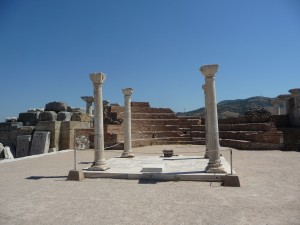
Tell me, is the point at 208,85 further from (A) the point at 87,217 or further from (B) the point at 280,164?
(A) the point at 87,217

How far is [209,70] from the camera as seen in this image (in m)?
10.2

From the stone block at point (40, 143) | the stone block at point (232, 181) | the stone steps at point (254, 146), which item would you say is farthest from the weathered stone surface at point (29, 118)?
the stone block at point (232, 181)

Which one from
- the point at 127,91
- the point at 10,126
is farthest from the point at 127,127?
the point at 10,126

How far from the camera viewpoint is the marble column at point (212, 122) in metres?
9.70

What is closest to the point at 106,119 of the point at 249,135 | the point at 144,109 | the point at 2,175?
the point at 144,109

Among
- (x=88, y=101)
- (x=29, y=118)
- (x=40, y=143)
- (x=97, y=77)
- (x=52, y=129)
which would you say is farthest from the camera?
(x=88, y=101)

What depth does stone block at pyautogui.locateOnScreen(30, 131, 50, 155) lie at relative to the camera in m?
21.1

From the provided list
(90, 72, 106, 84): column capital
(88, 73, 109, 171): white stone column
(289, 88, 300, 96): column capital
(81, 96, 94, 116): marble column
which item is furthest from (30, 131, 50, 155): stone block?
(289, 88, 300, 96): column capital

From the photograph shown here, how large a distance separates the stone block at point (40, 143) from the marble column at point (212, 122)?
1531 cm

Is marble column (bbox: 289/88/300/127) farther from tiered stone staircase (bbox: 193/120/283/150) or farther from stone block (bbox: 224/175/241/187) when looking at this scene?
stone block (bbox: 224/175/241/187)

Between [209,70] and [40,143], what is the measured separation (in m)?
16.1

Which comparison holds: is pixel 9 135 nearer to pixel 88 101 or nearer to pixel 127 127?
pixel 88 101

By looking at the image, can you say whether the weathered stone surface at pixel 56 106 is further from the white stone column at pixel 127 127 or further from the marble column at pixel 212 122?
the marble column at pixel 212 122

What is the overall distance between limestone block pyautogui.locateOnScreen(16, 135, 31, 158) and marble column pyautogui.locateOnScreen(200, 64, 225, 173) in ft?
56.4
